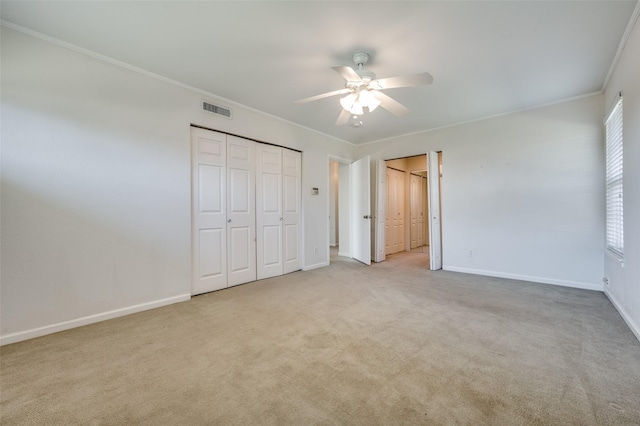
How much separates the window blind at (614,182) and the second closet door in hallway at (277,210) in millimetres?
4225

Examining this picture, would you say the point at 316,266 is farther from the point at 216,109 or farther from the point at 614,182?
the point at 614,182

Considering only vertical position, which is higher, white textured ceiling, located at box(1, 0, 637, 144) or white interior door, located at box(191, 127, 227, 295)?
white textured ceiling, located at box(1, 0, 637, 144)

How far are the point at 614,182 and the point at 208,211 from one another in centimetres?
511

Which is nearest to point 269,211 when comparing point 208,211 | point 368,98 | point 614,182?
point 208,211

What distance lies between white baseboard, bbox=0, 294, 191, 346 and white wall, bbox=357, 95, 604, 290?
183 inches

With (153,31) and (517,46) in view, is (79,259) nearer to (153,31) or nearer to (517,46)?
(153,31)

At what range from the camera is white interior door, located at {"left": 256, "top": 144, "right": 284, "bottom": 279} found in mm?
4281

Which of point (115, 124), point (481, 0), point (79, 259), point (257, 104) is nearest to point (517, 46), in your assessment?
point (481, 0)

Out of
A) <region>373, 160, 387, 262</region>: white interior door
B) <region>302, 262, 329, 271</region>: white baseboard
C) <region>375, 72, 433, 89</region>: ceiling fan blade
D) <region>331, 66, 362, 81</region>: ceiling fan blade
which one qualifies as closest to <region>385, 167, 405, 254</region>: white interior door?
<region>373, 160, 387, 262</region>: white interior door

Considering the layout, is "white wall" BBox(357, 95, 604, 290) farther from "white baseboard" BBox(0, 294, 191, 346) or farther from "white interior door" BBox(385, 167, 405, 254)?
"white baseboard" BBox(0, 294, 191, 346)

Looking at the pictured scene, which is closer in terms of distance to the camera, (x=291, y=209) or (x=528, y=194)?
(x=528, y=194)

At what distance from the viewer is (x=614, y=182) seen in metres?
3.16

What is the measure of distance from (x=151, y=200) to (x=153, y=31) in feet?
5.53

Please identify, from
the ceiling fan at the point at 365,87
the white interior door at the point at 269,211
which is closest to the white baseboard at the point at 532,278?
the white interior door at the point at 269,211
